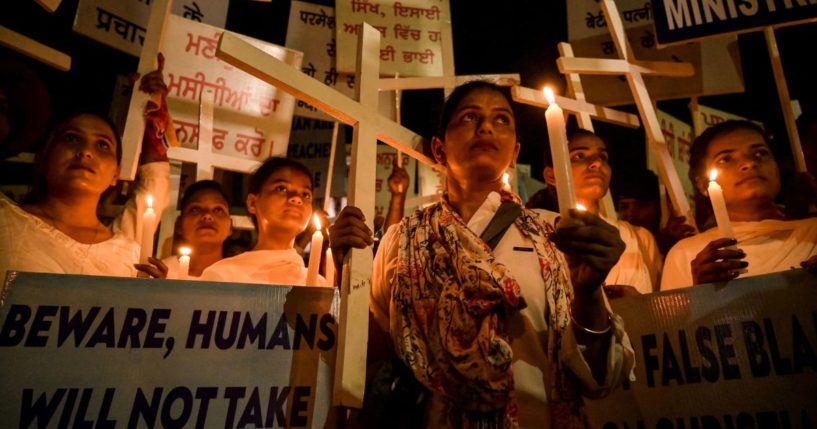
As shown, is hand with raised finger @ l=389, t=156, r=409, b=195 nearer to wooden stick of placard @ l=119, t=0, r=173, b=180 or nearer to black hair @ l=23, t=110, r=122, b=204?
wooden stick of placard @ l=119, t=0, r=173, b=180

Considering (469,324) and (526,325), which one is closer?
(469,324)

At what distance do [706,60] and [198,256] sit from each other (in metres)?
3.71

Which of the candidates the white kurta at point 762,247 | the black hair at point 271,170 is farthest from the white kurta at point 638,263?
the black hair at point 271,170

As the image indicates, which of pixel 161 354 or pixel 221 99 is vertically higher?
pixel 221 99

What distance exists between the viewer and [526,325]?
1336 millimetres

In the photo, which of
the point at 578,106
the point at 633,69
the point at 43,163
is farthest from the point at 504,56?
the point at 43,163

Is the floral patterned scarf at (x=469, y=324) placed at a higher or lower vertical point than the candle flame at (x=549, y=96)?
lower

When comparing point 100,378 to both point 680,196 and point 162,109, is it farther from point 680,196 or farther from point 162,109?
point 680,196

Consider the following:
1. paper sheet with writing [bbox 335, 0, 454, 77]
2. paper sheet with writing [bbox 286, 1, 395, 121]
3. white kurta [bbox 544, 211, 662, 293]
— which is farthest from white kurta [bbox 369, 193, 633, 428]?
paper sheet with writing [bbox 286, 1, 395, 121]

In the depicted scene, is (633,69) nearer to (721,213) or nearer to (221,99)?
(721,213)

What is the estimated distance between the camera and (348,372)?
1.31 m

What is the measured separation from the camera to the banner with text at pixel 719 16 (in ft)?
8.40

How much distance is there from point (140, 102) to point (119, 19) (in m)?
1.20

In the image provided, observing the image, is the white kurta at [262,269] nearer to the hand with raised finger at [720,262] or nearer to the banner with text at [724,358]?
the banner with text at [724,358]
